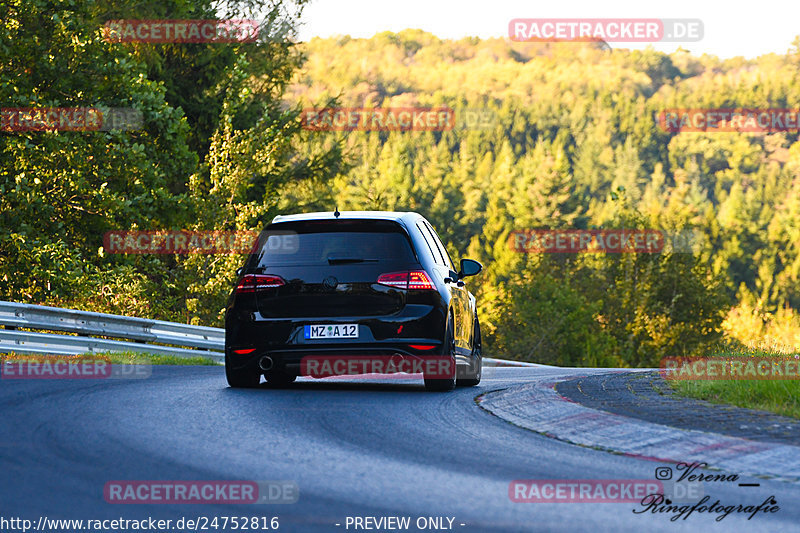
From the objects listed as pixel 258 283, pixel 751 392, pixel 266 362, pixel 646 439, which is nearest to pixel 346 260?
pixel 258 283

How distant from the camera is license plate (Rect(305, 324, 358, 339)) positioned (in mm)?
10492

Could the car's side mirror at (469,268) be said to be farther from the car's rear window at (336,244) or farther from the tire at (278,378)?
the tire at (278,378)

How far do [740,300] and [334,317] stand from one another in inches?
5239

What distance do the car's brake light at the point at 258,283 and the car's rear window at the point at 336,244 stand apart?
0.42 feet

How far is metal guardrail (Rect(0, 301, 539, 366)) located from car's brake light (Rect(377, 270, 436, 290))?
7.17 meters

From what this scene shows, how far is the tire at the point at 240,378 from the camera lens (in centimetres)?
1105

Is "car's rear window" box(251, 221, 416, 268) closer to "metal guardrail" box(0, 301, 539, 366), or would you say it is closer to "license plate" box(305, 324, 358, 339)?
"license plate" box(305, 324, 358, 339)

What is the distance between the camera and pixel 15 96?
21891 mm

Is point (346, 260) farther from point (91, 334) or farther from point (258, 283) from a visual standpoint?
point (91, 334)

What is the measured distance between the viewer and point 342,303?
34.6ft

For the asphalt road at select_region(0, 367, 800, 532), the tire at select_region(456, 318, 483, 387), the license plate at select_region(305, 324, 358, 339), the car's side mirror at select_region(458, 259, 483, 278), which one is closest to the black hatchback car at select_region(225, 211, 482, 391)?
the license plate at select_region(305, 324, 358, 339)

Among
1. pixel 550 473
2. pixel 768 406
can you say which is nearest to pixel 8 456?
pixel 550 473

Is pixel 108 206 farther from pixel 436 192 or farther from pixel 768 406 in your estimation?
pixel 436 192

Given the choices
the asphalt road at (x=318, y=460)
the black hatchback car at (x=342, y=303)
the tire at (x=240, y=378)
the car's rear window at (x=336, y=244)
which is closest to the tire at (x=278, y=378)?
the tire at (x=240, y=378)
